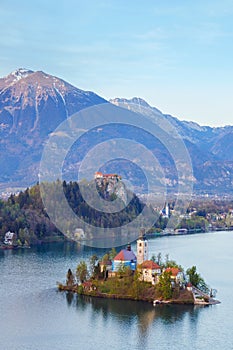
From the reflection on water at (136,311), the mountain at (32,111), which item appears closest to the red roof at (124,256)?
the reflection on water at (136,311)

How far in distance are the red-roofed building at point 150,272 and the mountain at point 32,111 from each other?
100043 mm

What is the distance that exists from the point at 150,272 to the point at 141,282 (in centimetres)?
41

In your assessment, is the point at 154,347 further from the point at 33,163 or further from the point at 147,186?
the point at 33,163

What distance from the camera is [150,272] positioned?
23328 mm

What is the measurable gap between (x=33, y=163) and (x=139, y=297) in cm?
9997

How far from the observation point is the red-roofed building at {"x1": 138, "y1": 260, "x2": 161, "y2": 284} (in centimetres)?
2327

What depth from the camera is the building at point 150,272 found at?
Result: 23250 millimetres

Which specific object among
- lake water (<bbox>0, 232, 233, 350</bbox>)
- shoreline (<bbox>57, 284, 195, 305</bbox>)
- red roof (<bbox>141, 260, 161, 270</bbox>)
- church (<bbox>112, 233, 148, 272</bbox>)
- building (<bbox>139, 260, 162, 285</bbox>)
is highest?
church (<bbox>112, 233, 148, 272</bbox>)

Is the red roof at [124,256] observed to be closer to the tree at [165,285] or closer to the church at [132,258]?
the church at [132,258]

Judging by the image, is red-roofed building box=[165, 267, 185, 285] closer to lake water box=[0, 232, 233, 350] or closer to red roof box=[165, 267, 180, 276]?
red roof box=[165, 267, 180, 276]

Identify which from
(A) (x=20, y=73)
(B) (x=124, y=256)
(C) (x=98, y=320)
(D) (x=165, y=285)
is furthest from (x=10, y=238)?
(A) (x=20, y=73)

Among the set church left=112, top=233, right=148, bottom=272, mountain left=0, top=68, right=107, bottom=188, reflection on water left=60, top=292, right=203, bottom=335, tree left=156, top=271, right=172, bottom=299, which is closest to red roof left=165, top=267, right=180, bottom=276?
tree left=156, top=271, right=172, bottom=299

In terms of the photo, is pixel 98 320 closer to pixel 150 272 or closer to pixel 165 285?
pixel 165 285

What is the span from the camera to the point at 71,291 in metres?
24.4
